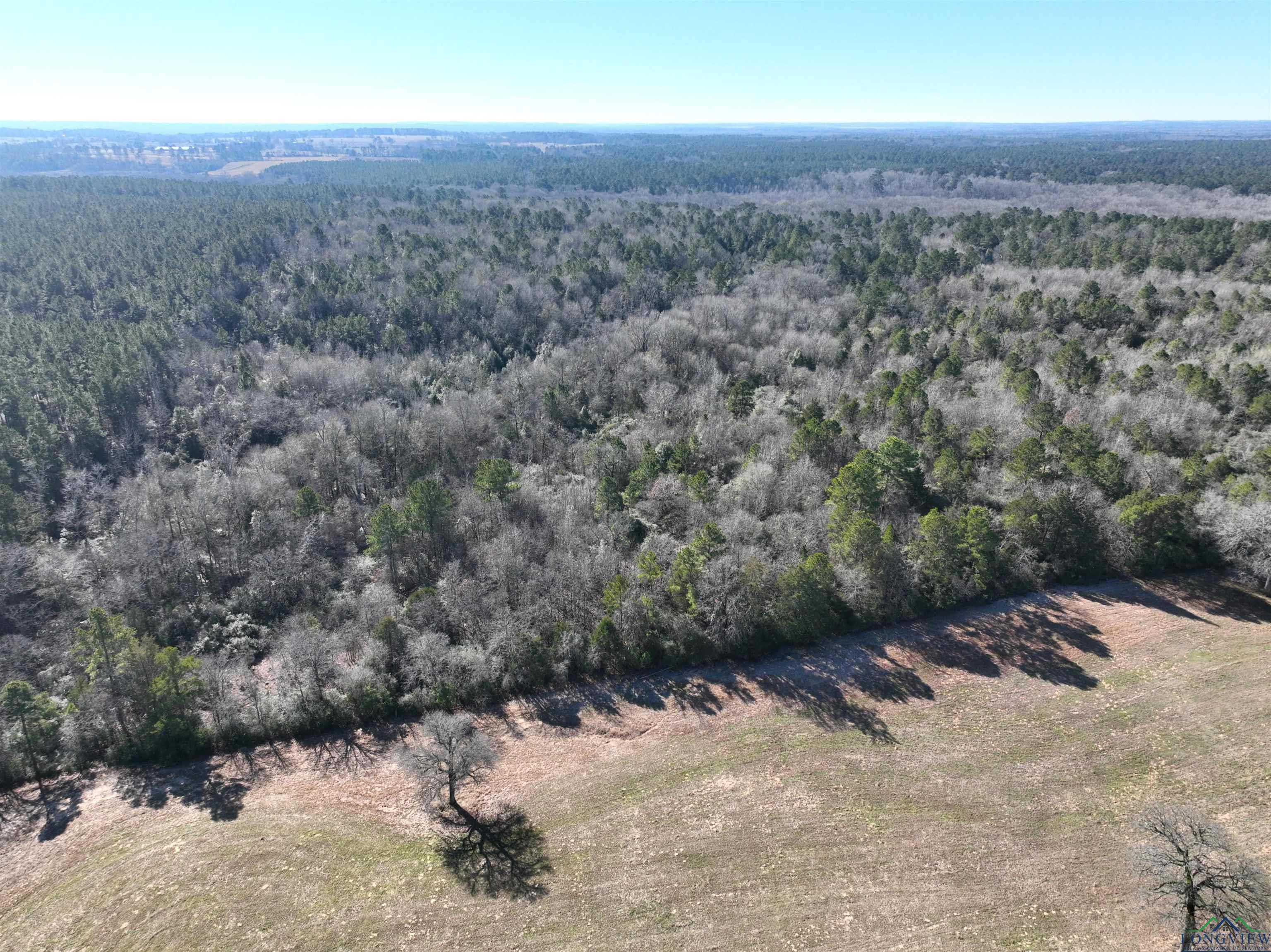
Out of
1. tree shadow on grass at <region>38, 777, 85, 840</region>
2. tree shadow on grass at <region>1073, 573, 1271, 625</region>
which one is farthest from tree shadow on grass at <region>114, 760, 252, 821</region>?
tree shadow on grass at <region>1073, 573, 1271, 625</region>

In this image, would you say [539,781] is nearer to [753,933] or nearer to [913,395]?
[753,933]

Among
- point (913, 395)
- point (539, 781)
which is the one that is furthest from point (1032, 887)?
point (913, 395)

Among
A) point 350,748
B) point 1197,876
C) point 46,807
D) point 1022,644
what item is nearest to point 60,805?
point 46,807

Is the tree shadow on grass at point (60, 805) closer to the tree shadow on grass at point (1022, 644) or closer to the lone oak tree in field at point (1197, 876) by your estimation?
the tree shadow on grass at point (1022, 644)

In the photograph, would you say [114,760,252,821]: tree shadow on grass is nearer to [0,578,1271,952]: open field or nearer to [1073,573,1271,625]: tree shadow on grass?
[0,578,1271,952]: open field

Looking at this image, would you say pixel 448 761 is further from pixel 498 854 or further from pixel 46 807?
pixel 46 807
